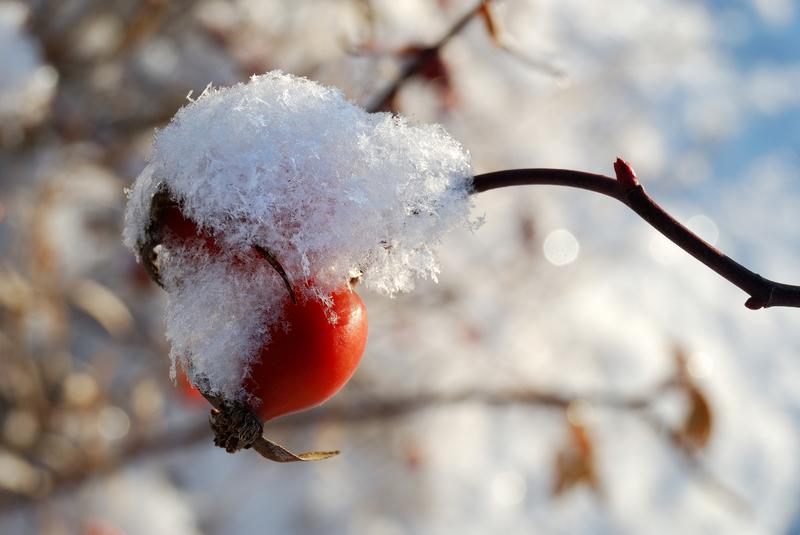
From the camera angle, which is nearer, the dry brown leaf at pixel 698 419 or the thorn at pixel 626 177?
the thorn at pixel 626 177

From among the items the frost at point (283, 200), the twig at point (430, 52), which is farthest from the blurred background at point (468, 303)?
the frost at point (283, 200)

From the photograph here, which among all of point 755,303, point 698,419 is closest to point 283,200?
point 755,303

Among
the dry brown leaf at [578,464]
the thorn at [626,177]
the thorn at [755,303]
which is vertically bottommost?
the thorn at [755,303]

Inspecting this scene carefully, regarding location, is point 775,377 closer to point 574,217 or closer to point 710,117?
point 574,217

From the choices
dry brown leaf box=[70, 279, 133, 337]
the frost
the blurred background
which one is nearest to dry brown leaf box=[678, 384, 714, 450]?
the blurred background

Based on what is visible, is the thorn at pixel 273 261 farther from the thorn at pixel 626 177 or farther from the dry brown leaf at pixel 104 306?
the dry brown leaf at pixel 104 306

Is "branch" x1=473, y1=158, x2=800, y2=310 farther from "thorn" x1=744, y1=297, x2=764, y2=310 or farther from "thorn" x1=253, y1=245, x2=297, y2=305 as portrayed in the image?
"thorn" x1=253, y1=245, x2=297, y2=305
